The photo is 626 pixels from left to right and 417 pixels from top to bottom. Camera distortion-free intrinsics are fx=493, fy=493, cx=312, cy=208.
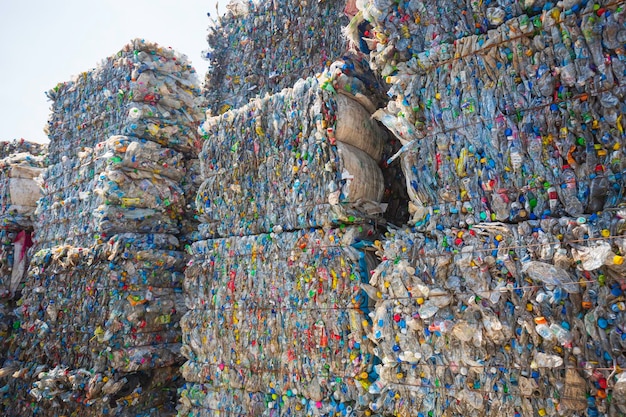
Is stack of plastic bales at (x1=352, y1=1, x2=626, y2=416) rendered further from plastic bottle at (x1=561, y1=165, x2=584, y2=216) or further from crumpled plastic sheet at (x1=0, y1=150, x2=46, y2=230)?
crumpled plastic sheet at (x1=0, y1=150, x2=46, y2=230)

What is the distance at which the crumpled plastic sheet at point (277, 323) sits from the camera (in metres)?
2.64

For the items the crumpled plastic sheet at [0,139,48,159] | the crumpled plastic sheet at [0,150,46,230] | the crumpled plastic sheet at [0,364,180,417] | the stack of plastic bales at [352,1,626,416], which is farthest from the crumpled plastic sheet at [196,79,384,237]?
the crumpled plastic sheet at [0,139,48,159]

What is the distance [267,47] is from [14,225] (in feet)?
12.1

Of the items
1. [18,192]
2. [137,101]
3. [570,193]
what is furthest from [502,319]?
[18,192]

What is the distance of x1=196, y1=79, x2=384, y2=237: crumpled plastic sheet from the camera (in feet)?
8.92

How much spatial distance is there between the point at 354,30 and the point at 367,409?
6.80ft

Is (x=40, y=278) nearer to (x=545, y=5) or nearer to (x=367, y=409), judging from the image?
(x=367, y=409)

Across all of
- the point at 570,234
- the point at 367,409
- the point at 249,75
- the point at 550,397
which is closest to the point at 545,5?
the point at 570,234

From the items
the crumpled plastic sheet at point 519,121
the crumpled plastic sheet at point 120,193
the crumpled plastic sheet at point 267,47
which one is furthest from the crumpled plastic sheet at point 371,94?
the crumpled plastic sheet at point 120,193

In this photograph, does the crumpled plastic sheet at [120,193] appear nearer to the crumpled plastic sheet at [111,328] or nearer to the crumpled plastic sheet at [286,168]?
the crumpled plastic sheet at [111,328]

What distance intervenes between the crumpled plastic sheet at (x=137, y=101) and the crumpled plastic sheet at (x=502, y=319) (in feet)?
8.98

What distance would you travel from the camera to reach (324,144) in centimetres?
277

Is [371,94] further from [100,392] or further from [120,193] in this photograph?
[100,392]

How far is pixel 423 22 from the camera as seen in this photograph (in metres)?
2.41
